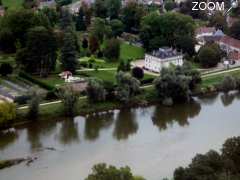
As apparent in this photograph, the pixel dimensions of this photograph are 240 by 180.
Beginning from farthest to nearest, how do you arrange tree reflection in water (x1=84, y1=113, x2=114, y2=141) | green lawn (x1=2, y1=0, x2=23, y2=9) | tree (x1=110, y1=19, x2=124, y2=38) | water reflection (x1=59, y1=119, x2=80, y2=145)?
green lawn (x1=2, y1=0, x2=23, y2=9)
tree (x1=110, y1=19, x2=124, y2=38)
tree reflection in water (x1=84, y1=113, x2=114, y2=141)
water reflection (x1=59, y1=119, x2=80, y2=145)

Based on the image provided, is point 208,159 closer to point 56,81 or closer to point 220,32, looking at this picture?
point 56,81

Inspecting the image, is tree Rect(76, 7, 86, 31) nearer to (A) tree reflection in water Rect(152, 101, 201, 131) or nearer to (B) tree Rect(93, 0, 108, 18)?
(B) tree Rect(93, 0, 108, 18)

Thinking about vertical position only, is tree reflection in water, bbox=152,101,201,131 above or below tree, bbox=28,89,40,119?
below

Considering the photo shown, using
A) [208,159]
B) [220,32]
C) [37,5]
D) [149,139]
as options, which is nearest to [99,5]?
[37,5]

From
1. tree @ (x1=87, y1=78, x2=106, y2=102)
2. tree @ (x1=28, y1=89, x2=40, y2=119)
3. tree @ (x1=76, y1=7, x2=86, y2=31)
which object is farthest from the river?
tree @ (x1=76, y1=7, x2=86, y2=31)

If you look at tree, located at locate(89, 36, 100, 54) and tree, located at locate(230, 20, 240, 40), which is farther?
tree, located at locate(230, 20, 240, 40)

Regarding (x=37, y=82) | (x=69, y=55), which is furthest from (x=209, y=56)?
(x=37, y=82)

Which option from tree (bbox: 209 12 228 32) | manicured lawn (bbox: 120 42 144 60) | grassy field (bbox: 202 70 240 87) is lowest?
grassy field (bbox: 202 70 240 87)
